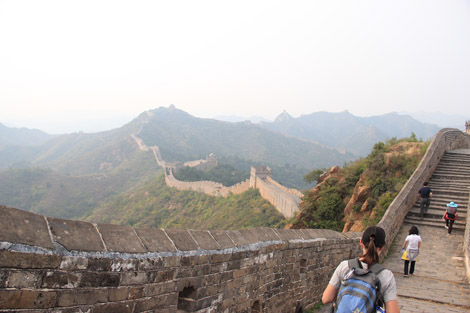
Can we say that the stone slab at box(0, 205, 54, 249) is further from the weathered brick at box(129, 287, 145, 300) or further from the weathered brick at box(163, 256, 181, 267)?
the weathered brick at box(163, 256, 181, 267)

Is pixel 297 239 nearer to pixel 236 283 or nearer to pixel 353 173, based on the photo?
pixel 236 283

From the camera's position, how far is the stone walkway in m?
6.18

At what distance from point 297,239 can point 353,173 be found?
9941 millimetres

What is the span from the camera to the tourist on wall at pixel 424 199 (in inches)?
419

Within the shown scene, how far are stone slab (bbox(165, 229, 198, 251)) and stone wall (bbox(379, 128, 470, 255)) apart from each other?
6323mm

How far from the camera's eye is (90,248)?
254 cm

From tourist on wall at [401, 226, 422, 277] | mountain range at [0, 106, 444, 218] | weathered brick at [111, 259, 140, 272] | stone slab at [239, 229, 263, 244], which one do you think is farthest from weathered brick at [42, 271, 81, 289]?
mountain range at [0, 106, 444, 218]

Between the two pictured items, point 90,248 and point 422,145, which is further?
point 422,145

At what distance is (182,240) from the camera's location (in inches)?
133

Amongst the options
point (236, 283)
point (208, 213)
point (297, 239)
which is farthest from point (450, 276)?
point (208, 213)

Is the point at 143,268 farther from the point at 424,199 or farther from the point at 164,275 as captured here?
the point at 424,199

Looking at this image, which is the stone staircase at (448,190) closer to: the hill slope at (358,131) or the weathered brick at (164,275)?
the weathered brick at (164,275)

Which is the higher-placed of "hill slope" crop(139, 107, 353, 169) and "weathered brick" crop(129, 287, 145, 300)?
"hill slope" crop(139, 107, 353, 169)

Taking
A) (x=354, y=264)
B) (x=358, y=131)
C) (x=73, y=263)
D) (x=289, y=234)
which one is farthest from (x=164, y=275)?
(x=358, y=131)
